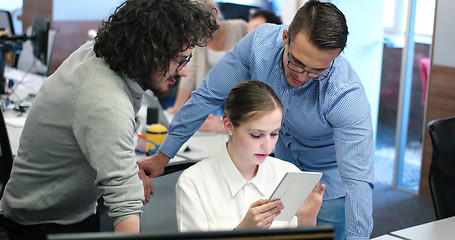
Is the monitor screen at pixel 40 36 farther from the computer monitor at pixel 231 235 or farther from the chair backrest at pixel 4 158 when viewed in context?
the computer monitor at pixel 231 235

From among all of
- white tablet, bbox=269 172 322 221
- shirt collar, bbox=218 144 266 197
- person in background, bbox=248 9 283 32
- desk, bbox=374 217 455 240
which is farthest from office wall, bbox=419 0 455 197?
white tablet, bbox=269 172 322 221

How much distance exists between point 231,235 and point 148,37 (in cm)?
79

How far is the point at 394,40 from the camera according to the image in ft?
16.6

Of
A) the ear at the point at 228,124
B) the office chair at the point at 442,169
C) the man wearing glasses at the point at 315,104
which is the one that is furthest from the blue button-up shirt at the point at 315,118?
the office chair at the point at 442,169

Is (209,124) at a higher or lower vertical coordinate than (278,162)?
lower

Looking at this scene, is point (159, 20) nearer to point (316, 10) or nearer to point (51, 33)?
point (316, 10)

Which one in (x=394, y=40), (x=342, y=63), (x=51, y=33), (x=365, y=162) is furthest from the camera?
(x=51, y=33)

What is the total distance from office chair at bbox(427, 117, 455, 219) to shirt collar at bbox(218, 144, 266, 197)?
759 millimetres

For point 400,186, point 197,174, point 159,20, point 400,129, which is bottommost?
point 400,186

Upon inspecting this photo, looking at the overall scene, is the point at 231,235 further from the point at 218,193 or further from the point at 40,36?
the point at 40,36

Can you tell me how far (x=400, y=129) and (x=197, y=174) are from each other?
3204 millimetres

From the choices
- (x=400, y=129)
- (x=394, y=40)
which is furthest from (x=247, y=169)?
(x=394, y=40)

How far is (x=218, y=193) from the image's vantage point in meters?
1.88

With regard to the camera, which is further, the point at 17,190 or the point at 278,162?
the point at 278,162
